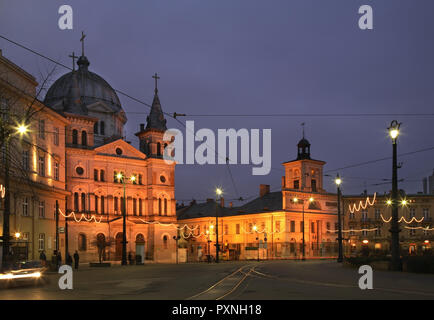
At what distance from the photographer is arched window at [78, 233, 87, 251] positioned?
216ft

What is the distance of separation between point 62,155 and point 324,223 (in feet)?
165

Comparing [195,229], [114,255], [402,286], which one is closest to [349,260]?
[402,286]

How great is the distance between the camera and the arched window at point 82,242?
216 feet

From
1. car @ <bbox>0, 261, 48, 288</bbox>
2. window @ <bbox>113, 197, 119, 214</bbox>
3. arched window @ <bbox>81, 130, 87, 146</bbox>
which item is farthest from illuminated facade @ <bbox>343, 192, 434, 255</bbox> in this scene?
car @ <bbox>0, 261, 48, 288</bbox>

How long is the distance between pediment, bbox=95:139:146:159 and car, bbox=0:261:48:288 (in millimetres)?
Answer: 49566

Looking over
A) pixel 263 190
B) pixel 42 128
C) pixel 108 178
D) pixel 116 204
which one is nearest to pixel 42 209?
pixel 42 128

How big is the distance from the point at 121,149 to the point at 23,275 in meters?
53.4

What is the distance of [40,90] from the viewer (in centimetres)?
2158

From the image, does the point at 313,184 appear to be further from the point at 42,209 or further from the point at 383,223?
the point at 42,209

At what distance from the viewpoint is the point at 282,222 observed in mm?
83375

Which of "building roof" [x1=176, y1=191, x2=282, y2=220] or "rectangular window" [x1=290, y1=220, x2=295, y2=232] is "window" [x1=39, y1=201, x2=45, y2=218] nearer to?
"building roof" [x1=176, y1=191, x2=282, y2=220]

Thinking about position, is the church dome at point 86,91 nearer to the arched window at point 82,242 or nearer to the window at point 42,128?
the arched window at point 82,242
